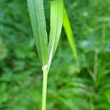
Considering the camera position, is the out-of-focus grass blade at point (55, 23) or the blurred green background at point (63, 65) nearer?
the out-of-focus grass blade at point (55, 23)

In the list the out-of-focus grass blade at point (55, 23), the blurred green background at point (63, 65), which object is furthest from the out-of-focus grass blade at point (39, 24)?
the blurred green background at point (63, 65)

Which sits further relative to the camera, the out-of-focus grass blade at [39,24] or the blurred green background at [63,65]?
the blurred green background at [63,65]

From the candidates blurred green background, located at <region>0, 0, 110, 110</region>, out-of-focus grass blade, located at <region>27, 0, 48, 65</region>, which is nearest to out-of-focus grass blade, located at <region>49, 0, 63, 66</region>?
out-of-focus grass blade, located at <region>27, 0, 48, 65</region>

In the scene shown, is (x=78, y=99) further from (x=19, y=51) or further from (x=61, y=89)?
(x=19, y=51)

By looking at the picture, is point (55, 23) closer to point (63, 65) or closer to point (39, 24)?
point (39, 24)

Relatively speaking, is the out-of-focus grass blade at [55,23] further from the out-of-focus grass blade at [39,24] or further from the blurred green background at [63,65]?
the blurred green background at [63,65]
